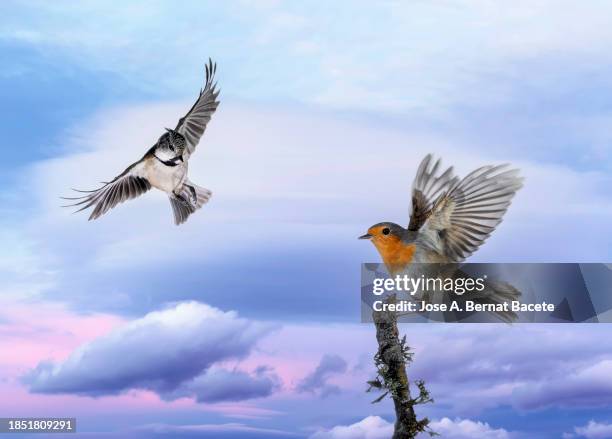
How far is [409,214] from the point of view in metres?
9.03

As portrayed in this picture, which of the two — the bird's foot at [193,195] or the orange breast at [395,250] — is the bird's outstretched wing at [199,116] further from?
the orange breast at [395,250]

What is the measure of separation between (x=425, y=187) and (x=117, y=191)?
415cm

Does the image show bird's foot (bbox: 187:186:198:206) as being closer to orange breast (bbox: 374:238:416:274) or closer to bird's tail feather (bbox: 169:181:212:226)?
bird's tail feather (bbox: 169:181:212:226)

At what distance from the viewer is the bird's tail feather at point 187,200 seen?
10.6 meters

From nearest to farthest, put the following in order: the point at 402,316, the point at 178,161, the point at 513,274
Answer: the point at 402,316, the point at 513,274, the point at 178,161

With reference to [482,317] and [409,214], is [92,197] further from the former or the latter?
[482,317]

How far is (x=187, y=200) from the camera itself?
1072cm

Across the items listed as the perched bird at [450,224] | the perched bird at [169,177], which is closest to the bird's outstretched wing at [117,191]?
the perched bird at [169,177]

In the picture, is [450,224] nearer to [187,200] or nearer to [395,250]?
[395,250]

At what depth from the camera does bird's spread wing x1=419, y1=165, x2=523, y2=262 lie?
8.80m

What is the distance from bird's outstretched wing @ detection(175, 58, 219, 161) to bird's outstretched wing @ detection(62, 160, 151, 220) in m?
0.71

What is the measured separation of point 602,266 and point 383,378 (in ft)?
10.1

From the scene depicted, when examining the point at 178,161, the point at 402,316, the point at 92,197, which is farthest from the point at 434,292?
the point at 92,197

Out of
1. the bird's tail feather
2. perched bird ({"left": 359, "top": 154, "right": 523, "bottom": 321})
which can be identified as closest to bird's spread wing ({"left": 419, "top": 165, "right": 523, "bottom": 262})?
perched bird ({"left": 359, "top": 154, "right": 523, "bottom": 321})
